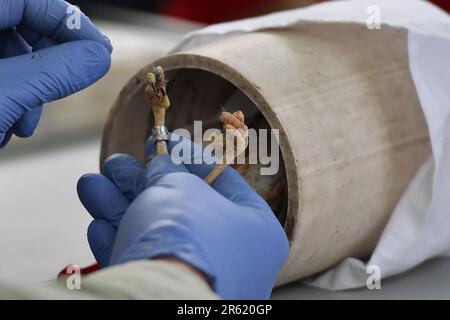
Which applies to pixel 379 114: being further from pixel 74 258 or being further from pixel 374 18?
pixel 74 258

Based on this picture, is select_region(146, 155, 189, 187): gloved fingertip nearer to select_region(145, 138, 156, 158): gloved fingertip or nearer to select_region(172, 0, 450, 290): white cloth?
select_region(145, 138, 156, 158): gloved fingertip

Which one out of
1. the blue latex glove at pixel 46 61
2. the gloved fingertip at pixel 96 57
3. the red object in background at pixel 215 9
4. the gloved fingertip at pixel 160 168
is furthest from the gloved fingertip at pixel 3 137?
the red object in background at pixel 215 9

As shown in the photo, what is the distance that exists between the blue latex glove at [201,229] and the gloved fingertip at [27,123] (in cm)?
27

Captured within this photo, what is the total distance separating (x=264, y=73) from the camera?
1249 millimetres

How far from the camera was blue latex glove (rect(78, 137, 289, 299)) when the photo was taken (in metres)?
0.80

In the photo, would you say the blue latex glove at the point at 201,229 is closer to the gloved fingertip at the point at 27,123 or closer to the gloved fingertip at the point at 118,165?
the gloved fingertip at the point at 118,165

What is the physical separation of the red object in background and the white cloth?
1517 millimetres

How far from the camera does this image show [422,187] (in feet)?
4.31

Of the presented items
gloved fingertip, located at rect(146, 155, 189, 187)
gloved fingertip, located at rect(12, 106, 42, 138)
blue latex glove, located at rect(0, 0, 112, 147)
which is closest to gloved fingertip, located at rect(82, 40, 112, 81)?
blue latex glove, located at rect(0, 0, 112, 147)

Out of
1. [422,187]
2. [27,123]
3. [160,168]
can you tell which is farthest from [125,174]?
[422,187]

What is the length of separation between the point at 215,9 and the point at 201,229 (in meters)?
2.19

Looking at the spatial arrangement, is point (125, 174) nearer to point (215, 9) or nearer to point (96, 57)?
point (96, 57)

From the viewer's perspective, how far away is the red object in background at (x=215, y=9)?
113 inches
